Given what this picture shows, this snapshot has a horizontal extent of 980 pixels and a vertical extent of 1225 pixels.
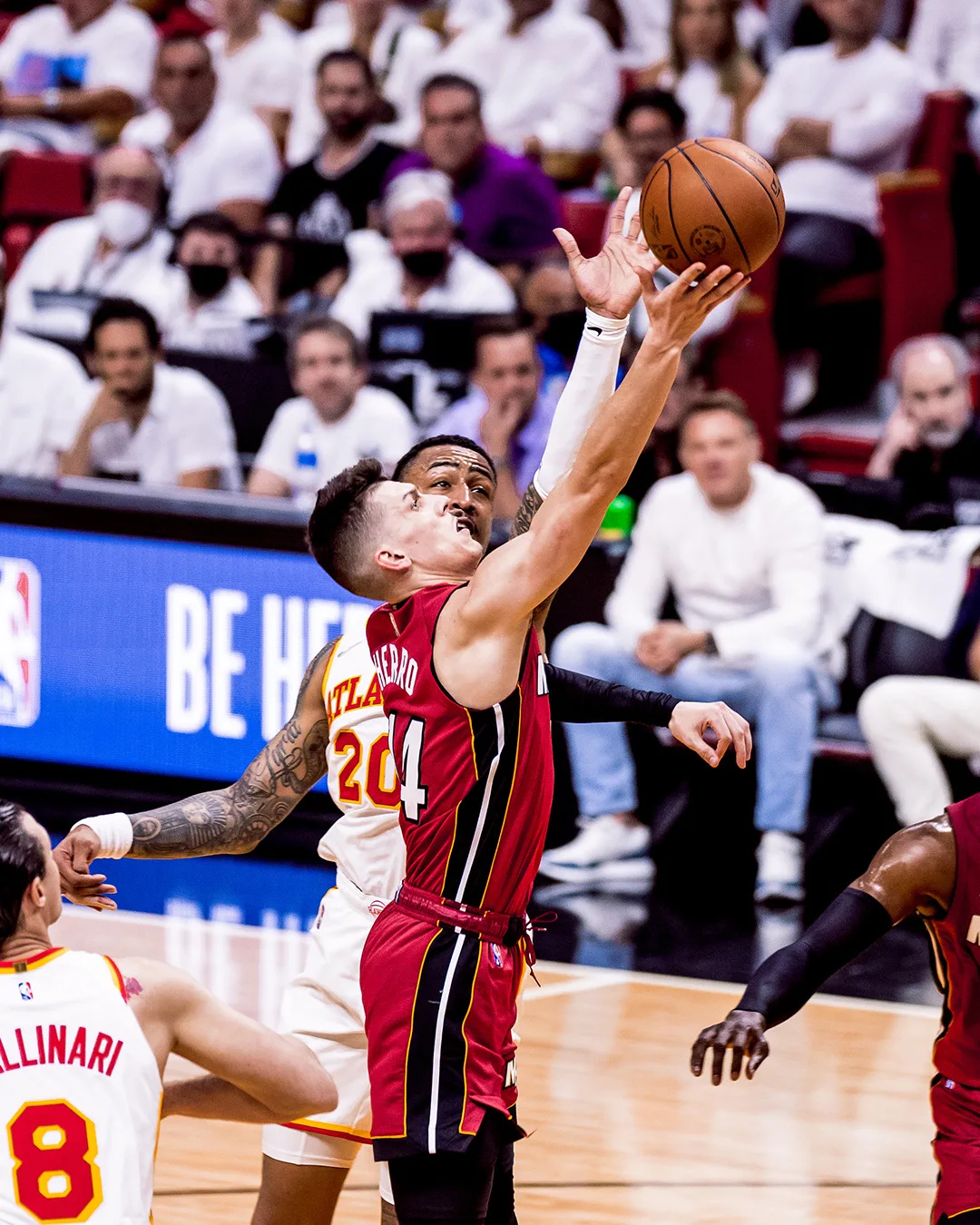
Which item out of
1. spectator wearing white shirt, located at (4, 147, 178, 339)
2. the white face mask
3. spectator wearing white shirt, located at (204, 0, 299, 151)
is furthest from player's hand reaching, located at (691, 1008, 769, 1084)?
spectator wearing white shirt, located at (204, 0, 299, 151)

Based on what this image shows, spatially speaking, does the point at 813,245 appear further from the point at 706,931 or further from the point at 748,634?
the point at 706,931

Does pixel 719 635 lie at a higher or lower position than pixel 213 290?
lower

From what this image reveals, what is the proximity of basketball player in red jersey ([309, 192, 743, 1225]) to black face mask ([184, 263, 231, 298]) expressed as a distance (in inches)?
283

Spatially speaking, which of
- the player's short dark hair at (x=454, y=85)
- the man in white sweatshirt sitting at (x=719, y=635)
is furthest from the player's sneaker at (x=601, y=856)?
the player's short dark hair at (x=454, y=85)

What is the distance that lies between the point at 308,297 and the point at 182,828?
695 centimetres

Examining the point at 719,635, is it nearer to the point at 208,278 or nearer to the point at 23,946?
the point at 208,278

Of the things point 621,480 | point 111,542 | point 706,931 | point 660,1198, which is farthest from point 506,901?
point 111,542

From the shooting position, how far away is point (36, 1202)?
278 centimetres

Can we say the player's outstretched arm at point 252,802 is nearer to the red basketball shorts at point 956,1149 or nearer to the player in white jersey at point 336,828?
the player in white jersey at point 336,828

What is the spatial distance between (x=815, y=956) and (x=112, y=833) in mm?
1251

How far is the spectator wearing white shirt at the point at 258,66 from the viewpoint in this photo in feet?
39.6

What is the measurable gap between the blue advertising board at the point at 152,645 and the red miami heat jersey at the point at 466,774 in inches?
185

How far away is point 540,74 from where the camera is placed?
430 inches

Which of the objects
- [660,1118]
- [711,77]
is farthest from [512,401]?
[660,1118]
